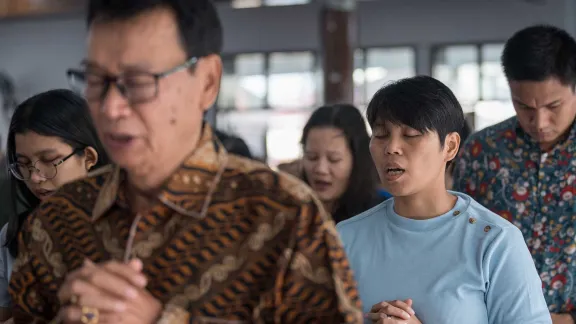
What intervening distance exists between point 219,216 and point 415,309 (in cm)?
79

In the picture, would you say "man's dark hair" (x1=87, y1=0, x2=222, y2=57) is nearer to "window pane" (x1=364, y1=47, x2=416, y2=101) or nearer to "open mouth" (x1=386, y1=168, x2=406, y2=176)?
"open mouth" (x1=386, y1=168, x2=406, y2=176)

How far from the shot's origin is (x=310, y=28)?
11.8m

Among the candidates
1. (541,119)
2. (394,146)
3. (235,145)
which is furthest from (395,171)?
(235,145)

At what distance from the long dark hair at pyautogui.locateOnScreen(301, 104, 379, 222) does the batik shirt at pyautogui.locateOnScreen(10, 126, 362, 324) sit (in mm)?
1596

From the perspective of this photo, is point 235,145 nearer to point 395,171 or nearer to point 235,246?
point 395,171

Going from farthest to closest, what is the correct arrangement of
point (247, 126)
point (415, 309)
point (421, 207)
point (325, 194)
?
1. point (247, 126)
2. point (325, 194)
3. point (421, 207)
4. point (415, 309)

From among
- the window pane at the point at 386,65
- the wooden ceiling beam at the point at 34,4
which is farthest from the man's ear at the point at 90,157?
the window pane at the point at 386,65

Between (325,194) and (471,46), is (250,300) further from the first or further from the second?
(471,46)

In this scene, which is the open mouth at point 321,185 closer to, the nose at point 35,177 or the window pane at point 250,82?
the nose at point 35,177

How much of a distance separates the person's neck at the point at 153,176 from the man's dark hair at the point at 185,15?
147mm

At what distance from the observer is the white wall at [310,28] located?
431 inches

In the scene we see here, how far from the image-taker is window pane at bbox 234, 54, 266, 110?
12203 mm

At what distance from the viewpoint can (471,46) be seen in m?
11.2

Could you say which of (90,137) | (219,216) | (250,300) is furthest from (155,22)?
(90,137)
